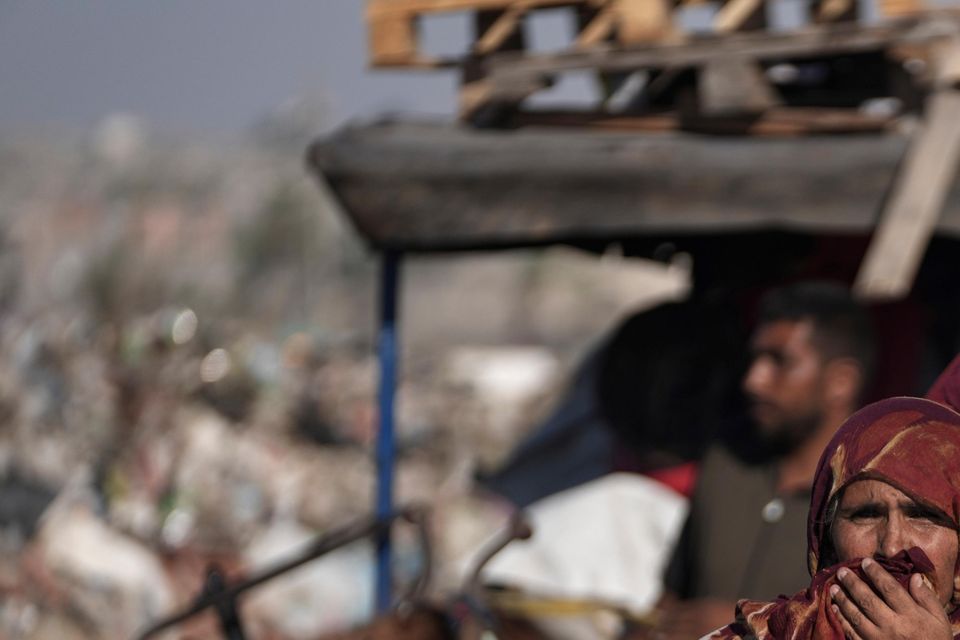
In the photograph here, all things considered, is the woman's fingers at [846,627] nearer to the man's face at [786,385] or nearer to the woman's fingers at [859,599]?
the woman's fingers at [859,599]

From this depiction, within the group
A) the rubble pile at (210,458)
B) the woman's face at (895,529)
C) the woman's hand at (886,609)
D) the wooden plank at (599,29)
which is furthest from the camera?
the rubble pile at (210,458)

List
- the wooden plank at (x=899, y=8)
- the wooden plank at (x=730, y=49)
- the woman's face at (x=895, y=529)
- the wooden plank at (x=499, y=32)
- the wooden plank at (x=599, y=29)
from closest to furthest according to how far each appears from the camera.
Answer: the woman's face at (x=895, y=529) < the wooden plank at (x=730, y=49) < the wooden plank at (x=899, y=8) < the wooden plank at (x=599, y=29) < the wooden plank at (x=499, y=32)

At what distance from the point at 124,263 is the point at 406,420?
46.9 ft

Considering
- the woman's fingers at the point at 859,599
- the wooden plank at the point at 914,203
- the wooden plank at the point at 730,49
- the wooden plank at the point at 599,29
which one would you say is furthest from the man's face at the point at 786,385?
the woman's fingers at the point at 859,599

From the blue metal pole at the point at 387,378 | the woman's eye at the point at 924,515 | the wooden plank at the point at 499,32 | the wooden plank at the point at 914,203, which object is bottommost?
the blue metal pole at the point at 387,378

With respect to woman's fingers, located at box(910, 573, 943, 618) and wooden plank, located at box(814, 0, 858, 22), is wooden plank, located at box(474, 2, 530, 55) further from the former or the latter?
woman's fingers, located at box(910, 573, 943, 618)

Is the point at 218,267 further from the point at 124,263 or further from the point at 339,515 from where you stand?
the point at 339,515

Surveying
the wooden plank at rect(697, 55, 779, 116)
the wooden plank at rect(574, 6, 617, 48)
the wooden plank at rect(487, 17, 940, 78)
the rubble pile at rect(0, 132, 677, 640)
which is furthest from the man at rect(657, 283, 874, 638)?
the rubble pile at rect(0, 132, 677, 640)

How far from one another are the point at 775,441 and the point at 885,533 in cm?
282

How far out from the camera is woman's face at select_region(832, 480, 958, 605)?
1.73m

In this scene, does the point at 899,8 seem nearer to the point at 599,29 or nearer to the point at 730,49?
the point at 730,49

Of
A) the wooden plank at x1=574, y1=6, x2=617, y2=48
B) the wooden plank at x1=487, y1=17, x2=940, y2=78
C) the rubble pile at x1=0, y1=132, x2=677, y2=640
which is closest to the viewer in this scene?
the wooden plank at x1=487, y1=17, x2=940, y2=78

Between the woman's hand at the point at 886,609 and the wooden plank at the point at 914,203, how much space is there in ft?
8.87

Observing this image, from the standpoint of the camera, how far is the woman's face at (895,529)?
5.67 ft
